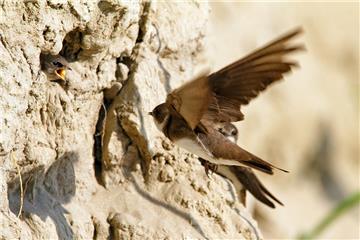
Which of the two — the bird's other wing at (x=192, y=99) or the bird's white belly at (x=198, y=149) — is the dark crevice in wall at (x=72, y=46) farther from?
the bird's white belly at (x=198, y=149)

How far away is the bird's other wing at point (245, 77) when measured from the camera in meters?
4.54

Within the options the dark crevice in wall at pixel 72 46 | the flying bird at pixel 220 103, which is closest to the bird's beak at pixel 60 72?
the dark crevice in wall at pixel 72 46

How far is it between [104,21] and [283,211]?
4.74 m

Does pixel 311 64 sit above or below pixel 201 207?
above

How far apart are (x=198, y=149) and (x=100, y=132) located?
0.47m

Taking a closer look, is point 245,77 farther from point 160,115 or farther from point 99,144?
point 99,144

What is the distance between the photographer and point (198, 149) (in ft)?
17.0

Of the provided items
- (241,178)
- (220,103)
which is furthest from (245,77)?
(241,178)

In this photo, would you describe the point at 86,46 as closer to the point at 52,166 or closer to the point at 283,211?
the point at 52,166

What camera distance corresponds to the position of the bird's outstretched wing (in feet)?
14.9

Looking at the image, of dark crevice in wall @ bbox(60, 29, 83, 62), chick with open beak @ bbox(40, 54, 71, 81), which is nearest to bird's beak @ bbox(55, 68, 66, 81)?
chick with open beak @ bbox(40, 54, 71, 81)

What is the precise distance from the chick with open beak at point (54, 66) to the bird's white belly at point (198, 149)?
0.70 meters

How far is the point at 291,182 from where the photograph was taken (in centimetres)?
990

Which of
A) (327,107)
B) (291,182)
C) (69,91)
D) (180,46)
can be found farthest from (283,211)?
(69,91)
